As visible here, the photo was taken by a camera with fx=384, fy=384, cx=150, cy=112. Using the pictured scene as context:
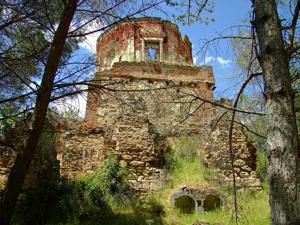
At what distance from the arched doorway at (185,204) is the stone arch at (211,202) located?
269 millimetres

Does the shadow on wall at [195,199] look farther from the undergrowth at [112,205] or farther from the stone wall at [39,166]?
the stone wall at [39,166]

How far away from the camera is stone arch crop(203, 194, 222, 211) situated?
8.57 m

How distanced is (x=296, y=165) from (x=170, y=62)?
42.6 ft

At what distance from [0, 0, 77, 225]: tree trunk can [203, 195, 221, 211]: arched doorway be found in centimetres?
523

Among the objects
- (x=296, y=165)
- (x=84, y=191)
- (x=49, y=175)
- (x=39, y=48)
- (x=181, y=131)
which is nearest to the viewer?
(x=296, y=165)

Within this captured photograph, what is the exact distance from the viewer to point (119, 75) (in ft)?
48.8

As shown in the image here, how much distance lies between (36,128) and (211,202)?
17.8 feet

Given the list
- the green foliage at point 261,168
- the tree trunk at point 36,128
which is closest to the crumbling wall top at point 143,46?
the green foliage at point 261,168

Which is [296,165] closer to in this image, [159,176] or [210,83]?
[159,176]

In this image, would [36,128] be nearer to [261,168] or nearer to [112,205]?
[112,205]

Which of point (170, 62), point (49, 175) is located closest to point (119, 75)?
point (170, 62)

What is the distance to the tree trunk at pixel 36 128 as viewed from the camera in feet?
13.7

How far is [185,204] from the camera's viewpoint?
341 inches

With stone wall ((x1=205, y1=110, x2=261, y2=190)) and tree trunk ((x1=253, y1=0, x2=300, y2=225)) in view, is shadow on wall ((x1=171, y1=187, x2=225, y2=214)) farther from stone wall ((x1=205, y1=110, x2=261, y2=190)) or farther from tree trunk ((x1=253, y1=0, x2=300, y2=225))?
tree trunk ((x1=253, y1=0, x2=300, y2=225))
